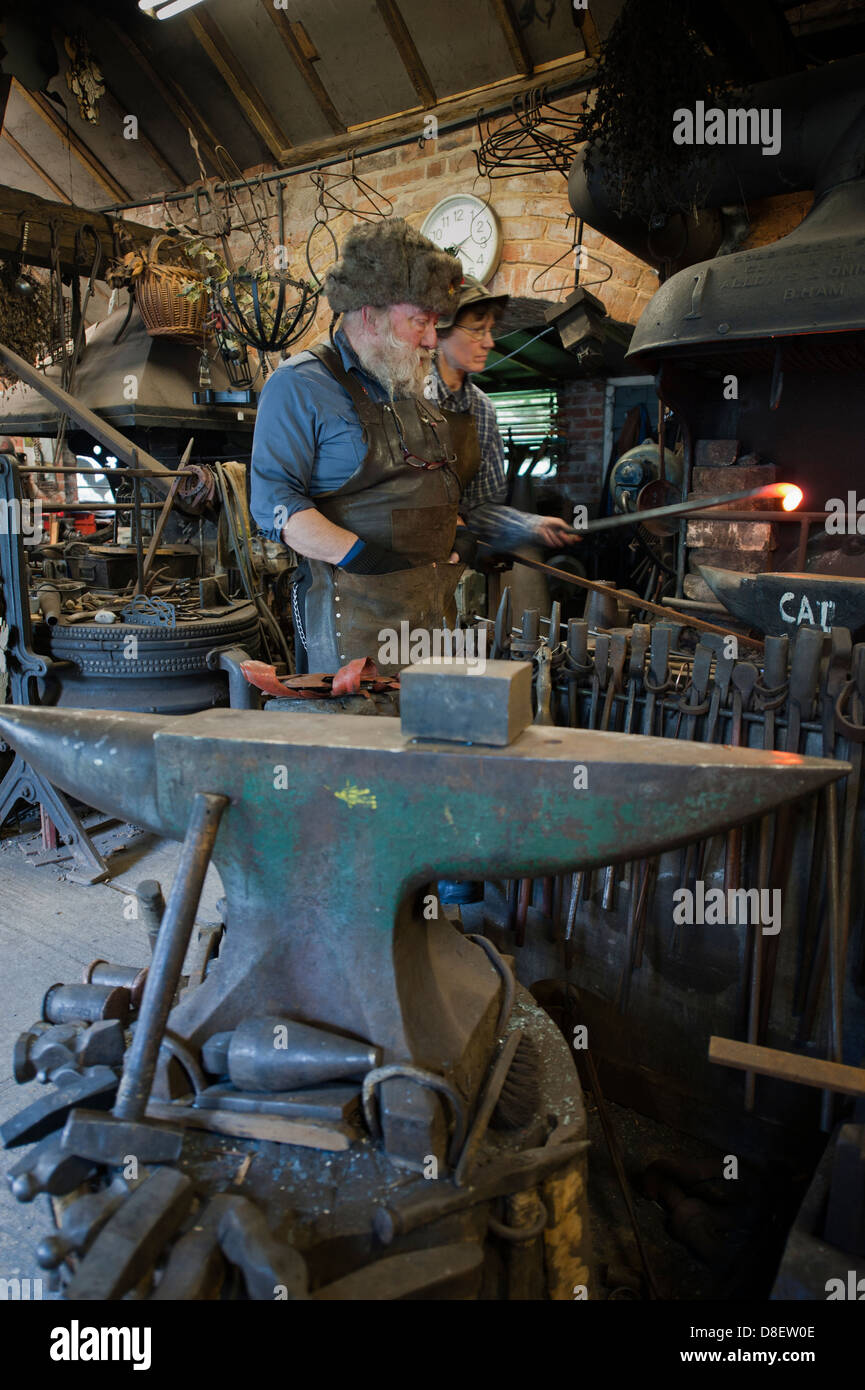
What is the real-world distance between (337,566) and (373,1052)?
1.53 meters

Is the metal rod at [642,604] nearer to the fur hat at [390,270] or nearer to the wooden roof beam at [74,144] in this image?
the fur hat at [390,270]

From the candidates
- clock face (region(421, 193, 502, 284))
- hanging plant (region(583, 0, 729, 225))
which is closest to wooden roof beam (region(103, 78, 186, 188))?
clock face (region(421, 193, 502, 284))

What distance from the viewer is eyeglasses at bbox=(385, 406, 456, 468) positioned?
8.10 feet

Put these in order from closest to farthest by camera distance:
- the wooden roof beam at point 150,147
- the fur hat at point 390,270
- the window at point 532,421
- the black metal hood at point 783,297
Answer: the fur hat at point 390,270 → the black metal hood at point 783,297 → the wooden roof beam at point 150,147 → the window at point 532,421

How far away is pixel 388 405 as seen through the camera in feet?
8.09

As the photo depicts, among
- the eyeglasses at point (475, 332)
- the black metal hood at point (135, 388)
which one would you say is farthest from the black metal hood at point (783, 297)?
the black metal hood at point (135, 388)

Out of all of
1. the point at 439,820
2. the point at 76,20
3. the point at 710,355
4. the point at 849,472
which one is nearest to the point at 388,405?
the point at 439,820

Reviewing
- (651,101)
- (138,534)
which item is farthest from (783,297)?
(138,534)

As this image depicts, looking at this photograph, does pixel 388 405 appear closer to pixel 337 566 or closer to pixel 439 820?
pixel 337 566

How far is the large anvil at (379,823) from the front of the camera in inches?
42.1

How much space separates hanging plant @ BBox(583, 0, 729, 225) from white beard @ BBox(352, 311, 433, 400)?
2.30 m

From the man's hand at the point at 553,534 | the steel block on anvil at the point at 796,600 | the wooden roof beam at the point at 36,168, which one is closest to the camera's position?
the steel block on anvil at the point at 796,600

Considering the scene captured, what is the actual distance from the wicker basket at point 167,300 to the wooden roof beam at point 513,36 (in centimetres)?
251
